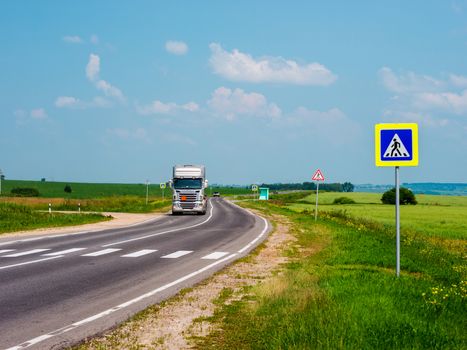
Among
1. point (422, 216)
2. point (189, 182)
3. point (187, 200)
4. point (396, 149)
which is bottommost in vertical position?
→ point (422, 216)

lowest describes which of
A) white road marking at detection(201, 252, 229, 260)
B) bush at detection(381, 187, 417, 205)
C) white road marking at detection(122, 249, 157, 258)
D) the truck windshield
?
white road marking at detection(201, 252, 229, 260)

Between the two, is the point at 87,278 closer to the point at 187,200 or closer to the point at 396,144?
the point at 396,144

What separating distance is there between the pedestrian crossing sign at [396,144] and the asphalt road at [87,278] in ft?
16.0

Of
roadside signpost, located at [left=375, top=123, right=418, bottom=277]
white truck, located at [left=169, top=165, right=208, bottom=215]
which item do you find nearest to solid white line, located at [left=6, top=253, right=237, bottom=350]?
roadside signpost, located at [left=375, top=123, right=418, bottom=277]

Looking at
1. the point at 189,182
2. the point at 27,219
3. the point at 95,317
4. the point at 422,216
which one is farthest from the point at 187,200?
the point at 95,317

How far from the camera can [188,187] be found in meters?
43.6

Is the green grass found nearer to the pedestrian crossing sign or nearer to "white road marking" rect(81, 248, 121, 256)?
"white road marking" rect(81, 248, 121, 256)

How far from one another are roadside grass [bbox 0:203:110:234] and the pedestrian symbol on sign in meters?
22.1

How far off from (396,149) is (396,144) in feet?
0.34

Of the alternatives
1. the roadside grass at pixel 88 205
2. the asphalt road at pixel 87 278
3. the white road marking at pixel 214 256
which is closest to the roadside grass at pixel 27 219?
the asphalt road at pixel 87 278

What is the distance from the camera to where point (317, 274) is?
12.0m

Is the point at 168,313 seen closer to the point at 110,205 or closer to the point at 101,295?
the point at 101,295

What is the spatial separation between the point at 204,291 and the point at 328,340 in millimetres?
4852

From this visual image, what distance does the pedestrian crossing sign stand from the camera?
11.0 m
